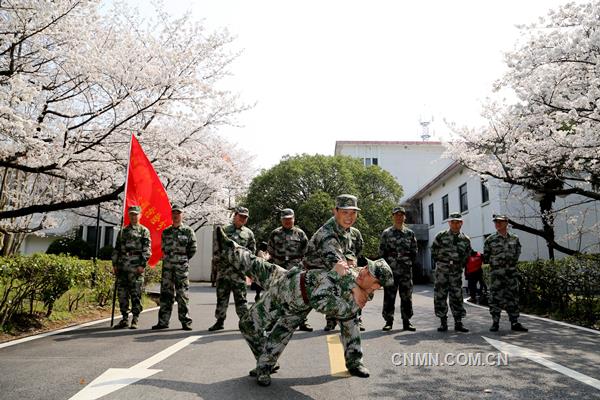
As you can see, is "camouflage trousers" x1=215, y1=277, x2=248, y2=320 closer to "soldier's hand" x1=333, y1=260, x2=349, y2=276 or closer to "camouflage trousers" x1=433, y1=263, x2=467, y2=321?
"camouflage trousers" x1=433, y1=263, x2=467, y2=321

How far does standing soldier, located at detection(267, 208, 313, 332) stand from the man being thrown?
3.59 m

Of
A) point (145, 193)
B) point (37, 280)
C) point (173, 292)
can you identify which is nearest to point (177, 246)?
point (173, 292)

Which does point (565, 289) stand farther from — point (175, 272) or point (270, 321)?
point (175, 272)

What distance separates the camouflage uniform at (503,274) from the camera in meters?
7.79

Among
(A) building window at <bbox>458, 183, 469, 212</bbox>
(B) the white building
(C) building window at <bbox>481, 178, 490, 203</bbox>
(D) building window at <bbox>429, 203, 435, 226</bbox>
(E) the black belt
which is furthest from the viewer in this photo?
(B) the white building

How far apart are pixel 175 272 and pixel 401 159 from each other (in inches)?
1395

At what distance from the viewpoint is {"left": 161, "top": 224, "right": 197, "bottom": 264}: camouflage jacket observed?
26.8ft

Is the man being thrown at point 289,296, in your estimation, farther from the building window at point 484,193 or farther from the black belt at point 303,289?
the building window at point 484,193

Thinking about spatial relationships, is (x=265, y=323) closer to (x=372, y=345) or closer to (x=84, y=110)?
(x=372, y=345)

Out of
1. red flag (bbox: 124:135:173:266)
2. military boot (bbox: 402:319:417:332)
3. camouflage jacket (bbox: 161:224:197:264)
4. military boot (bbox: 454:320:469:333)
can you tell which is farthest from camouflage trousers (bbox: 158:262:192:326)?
military boot (bbox: 454:320:469:333)

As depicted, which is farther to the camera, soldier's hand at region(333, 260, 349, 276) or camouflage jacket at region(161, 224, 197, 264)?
camouflage jacket at region(161, 224, 197, 264)

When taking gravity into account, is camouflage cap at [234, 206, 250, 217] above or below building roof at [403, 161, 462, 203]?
below

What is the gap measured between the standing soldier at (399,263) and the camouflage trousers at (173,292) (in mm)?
3570

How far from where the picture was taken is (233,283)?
7.81 metres
